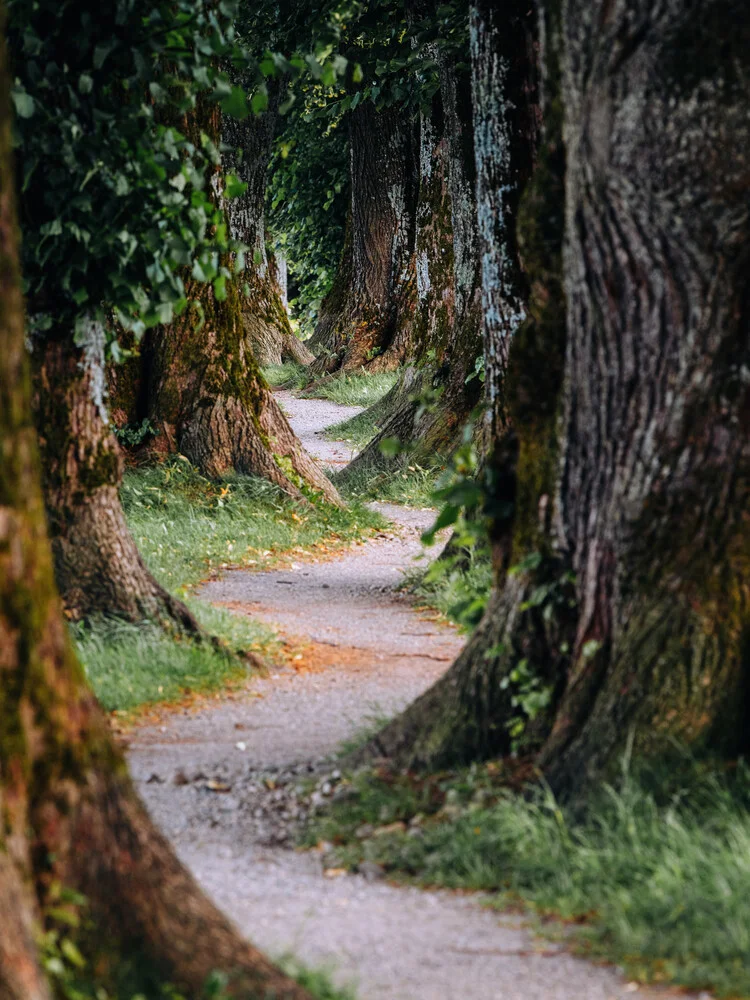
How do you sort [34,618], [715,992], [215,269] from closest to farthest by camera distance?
[34,618], [715,992], [215,269]

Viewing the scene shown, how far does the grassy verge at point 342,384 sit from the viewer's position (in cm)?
2025

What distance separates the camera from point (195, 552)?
32.0ft

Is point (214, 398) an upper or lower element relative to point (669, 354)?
lower

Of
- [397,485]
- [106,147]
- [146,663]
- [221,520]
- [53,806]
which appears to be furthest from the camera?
[397,485]

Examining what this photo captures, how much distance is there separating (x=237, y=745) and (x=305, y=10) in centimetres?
1065

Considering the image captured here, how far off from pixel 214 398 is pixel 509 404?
19.3 ft

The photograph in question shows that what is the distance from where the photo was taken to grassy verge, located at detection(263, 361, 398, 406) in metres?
20.2

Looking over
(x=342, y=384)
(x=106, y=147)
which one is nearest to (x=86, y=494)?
(x=106, y=147)

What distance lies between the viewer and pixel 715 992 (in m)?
3.17

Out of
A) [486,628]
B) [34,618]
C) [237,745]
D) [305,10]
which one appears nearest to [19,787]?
[34,618]

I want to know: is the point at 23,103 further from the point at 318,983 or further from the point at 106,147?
the point at 318,983

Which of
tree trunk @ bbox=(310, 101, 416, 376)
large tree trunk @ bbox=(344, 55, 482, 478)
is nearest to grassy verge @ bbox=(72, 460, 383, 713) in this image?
large tree trunk @ bbox=(344, 55, 482, 478)

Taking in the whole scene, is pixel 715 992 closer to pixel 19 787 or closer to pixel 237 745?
pixel 19 787

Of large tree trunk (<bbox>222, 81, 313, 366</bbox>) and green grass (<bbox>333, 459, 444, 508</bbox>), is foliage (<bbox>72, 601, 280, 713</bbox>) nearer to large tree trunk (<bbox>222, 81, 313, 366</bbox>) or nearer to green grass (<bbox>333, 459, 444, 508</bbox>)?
green grass (<bbox>333, 459, 444, 508</bbox>)
